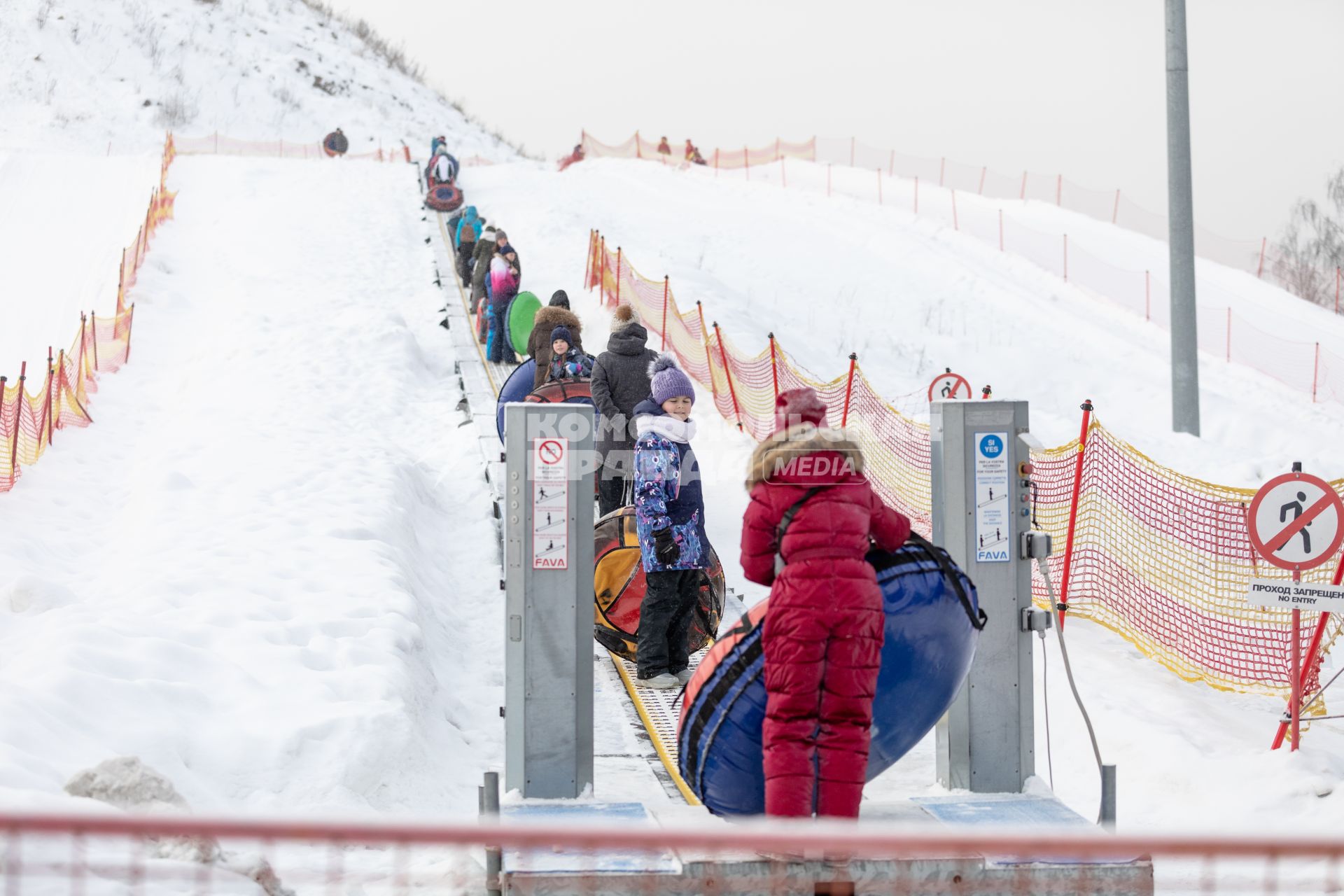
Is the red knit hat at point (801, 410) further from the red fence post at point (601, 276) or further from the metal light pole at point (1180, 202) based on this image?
the red fence post at point (601, 276)

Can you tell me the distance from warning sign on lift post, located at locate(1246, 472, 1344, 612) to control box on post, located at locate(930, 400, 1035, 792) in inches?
76.5

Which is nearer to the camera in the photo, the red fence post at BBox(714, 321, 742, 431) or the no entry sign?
the no entry sign

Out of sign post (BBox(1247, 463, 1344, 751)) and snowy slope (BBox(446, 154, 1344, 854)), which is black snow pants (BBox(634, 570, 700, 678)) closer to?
snowy slope (BBox(446, 154, 1344, 854))

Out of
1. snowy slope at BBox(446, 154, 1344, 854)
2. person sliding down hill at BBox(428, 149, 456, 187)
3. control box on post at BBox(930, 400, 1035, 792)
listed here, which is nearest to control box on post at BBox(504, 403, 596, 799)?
control box on post at BBox(930, 400, 1035, 792)

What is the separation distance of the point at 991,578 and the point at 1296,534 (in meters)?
2.23

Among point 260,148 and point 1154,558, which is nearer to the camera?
point 1154,558

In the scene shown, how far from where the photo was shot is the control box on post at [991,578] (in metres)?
5.42

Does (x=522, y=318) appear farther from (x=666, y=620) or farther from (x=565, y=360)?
(x=666, y=620)

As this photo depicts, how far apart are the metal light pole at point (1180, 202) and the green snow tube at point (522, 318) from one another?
24.5 ft

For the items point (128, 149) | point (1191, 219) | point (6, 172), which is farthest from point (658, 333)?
point (128, 149)

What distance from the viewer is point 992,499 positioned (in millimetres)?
5500

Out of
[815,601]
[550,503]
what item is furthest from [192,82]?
[815,601]

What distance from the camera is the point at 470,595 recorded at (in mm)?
9617

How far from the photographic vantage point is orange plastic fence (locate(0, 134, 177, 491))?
1069 cm
